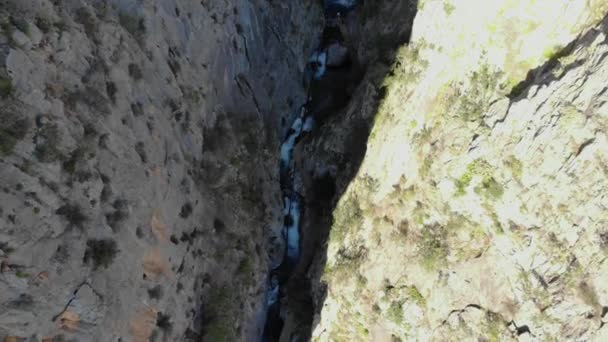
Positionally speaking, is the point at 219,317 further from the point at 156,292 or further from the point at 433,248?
the point at 433,248

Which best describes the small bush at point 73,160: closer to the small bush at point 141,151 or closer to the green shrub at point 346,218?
the small bush at point 141,151

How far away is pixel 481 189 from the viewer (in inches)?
669

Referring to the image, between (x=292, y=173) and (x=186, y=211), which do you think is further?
(x=292, y=173)

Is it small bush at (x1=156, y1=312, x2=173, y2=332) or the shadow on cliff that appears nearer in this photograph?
small bush at (x1=156, y1=312, x2=173, y2=332)

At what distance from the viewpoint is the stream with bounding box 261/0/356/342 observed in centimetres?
Answer: 2420

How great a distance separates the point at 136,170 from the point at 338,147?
11702mm

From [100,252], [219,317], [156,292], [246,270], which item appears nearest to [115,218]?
[100,252]

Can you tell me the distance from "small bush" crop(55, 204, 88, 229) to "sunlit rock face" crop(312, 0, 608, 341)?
12033 millimetres

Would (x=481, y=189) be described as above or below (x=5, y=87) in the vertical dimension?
above

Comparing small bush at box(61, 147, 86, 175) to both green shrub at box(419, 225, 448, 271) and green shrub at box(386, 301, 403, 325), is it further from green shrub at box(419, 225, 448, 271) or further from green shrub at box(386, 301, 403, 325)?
green shrub at box(386, 301, 403, 325)

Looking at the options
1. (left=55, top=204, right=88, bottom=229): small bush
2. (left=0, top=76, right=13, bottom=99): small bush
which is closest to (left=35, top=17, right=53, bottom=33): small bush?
(left=0, top=76, right=13, bottom=99): small bush

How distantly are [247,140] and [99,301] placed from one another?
1050cm

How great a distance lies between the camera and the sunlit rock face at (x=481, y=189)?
14695 mm

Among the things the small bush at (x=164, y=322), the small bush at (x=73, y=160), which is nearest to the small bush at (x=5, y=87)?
the small bush at (x=73, y=160)
